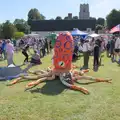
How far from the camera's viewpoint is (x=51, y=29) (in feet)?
274

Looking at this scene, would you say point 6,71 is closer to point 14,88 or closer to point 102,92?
point 14,88

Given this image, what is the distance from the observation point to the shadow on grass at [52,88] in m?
9.37

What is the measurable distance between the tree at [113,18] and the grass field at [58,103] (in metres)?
69.7

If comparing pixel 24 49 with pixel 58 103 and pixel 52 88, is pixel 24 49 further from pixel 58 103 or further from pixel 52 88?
pixel 58 103

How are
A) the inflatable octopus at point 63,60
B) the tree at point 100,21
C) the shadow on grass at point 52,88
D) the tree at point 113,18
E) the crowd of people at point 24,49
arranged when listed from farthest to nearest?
the tree at point 100,21
the tree at point 113,18
the crowd of people at point 24,49
the inflatable octopus at point 63,60
the shadow on grass at point 52,88

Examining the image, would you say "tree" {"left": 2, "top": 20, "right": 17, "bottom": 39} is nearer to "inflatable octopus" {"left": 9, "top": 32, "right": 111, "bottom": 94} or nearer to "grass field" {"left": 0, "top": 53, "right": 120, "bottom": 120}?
"inflatable octopus" {"left": 9, "top": 32, "right": 111, "bottom": 94}

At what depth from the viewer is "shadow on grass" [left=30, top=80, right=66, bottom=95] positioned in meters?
9.37

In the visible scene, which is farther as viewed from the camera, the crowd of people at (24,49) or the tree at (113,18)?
the tree at (113,18)

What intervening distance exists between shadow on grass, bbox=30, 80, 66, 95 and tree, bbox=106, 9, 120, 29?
69.0 meters

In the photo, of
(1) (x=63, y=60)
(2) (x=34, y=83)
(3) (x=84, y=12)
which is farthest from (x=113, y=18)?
(2) (x=34, y=83)

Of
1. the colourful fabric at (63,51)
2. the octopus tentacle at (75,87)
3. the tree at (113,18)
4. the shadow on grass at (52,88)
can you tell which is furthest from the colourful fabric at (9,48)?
the tree at (113,18)

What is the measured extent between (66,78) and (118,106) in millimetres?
3226

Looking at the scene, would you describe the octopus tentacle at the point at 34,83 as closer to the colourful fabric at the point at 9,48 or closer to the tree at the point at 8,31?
the colourful fabric at the point at 9,48

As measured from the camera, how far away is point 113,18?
78562 millimetres
